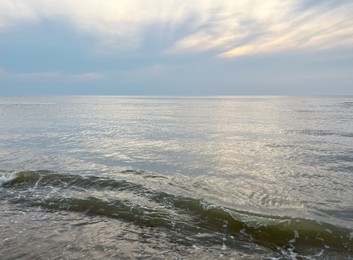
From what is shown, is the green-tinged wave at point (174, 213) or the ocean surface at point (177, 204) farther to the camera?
the green-tinged wave at point (174, 213)

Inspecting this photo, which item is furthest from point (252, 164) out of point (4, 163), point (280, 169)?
point (4, 163)

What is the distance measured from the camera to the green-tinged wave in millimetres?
7480

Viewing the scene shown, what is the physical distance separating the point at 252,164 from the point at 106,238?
1018 centimetres

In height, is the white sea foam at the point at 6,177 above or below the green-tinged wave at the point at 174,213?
above

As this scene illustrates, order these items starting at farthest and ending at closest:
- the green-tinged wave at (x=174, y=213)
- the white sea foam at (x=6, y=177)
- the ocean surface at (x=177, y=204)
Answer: the white sea foam at (x=6, y=177) → the green-tinged wave at (x=174, y=213) → the ocean surface at (x=177, y=204)

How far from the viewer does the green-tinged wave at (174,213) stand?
7.48 m

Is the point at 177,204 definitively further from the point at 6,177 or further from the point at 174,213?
the point at 6,177

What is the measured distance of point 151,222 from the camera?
8258 mm

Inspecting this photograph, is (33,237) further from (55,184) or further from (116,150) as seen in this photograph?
(116,150)

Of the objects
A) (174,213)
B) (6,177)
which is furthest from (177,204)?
(6,177)

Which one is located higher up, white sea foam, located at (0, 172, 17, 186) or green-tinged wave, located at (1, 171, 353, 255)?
white sea foam, located at (0, 172, 17, 186)

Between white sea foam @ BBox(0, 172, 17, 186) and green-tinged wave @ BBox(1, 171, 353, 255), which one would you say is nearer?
green-tinged wave @ BBox(1, 171, 353, 255)

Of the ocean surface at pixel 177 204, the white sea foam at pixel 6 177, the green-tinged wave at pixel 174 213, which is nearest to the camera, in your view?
the ocean surface at pixel 177 204

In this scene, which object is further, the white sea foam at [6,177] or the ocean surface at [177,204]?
the white sea foam at [6,177]
